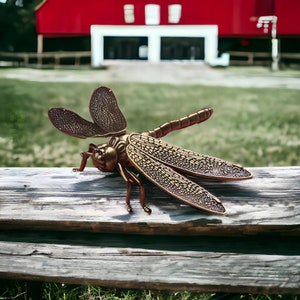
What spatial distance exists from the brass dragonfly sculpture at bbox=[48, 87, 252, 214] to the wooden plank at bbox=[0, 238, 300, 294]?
0.33 ft

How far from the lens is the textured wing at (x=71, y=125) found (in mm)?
1109

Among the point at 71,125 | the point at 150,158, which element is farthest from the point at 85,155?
the point at 150,158

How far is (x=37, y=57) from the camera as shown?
1.84 meters

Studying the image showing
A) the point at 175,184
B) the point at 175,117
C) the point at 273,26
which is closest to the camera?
the point at 175,184

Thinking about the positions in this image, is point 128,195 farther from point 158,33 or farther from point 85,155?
point 158,33

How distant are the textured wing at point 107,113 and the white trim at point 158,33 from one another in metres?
0.62

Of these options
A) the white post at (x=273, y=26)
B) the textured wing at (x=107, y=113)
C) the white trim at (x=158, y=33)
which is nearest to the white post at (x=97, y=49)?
the white trim at (x=158, y=33)

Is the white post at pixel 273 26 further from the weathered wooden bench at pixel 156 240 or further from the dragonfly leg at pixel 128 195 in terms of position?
the dragonfly leg at pixel 128 195

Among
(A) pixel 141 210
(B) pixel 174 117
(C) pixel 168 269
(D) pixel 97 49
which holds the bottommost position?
(C) pixel 168 269

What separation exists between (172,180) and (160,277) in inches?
7.4

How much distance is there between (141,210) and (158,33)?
89 cm

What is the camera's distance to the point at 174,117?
6.16 ft

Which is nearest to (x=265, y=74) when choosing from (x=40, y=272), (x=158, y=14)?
(x=158, y=14)

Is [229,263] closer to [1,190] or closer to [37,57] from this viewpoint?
[1,190]
